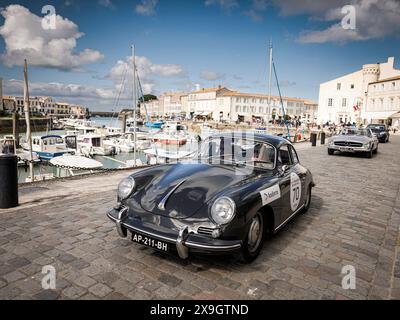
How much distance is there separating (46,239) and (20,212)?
1513mm

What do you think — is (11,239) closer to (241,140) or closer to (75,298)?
(75,298)

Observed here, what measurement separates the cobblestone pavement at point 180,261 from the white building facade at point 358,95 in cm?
5809

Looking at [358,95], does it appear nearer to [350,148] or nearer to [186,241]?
[350,148]

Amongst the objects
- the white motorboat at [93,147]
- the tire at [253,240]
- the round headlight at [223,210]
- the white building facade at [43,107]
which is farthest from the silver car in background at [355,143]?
the white building facade at [43,107]

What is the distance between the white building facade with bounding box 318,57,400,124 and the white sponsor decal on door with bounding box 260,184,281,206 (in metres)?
59.2

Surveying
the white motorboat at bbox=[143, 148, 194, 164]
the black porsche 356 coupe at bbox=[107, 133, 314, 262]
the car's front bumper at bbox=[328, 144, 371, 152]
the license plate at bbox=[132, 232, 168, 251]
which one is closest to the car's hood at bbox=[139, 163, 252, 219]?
the black porsche 356 coupe at bbox=[107, 133, 314, 262]

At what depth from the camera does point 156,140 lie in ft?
135

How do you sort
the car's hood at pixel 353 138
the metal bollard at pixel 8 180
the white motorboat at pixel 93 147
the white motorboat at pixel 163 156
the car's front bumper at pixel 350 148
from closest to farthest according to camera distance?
the metal bollard at pixel 8 180 → the car's front bumper at pixel 350 148 → the car's hood at pixel 353 138 → the white motorboat at pixel 163 156 → the white motorboat at pixel 93 147

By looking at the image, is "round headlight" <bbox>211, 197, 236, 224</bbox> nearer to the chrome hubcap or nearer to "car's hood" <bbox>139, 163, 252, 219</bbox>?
"car's hood" <bbox>139, 163, 252, 219</bbox>

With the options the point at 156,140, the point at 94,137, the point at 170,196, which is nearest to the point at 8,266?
the point at 170,196

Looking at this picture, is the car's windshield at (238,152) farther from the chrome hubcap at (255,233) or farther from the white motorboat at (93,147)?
the white motorboat at (93,147)

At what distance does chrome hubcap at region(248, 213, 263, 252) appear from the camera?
3.50 metres

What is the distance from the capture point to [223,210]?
314 cm

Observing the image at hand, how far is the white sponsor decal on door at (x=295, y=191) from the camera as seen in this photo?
4.56 m
